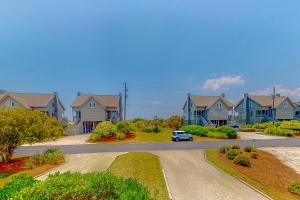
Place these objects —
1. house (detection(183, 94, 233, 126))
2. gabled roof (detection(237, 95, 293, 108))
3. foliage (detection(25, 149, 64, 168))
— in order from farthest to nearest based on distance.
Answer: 1. gabled roof (detection(237, 95, 293, 108))
2. house (detection(183, 94, 233, 126))
3. foliage (detection(25, 149, 64, 168))

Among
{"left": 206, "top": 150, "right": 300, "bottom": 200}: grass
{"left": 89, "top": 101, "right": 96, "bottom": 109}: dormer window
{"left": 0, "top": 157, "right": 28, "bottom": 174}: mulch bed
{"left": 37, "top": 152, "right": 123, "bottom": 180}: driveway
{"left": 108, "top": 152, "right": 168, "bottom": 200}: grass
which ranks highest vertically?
{"left": 89, "top": 101, "right": 96, "bottom": 109}: dormer window

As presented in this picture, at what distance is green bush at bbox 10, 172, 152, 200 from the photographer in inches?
201

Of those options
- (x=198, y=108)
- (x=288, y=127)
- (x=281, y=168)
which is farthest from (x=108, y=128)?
(x=288, y=127)

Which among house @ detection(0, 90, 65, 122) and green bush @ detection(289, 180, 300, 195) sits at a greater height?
house @ detection(0, 90, 65, 122)

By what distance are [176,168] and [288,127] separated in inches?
1408

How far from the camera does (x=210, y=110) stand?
50406 mm

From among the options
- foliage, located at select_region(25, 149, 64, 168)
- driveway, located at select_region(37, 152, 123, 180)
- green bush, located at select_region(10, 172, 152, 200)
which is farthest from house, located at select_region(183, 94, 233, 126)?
green bush, located at select_region(10, 172, 152, 200)

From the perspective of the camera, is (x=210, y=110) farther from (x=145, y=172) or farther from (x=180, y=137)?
(x=145, y=172)

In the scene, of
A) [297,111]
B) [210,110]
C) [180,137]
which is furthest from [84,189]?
[297,111]

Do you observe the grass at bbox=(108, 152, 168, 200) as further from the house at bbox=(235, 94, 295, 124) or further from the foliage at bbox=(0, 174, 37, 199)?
the house at bbox=(235, 94, 295, 124)

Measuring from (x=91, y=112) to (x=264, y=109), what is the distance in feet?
151

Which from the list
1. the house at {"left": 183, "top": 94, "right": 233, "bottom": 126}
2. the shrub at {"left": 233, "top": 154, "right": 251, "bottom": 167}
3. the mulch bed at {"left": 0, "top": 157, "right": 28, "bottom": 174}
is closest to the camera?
the mulch bed at {"left": 0, "top": 157, "right": 28, "bottom": 174}

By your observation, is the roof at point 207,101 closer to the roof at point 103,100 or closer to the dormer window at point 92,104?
the roof at point 103,100

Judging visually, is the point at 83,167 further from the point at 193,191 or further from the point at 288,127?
the point at 288,127
